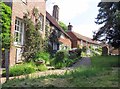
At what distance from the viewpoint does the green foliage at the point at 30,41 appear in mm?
21602

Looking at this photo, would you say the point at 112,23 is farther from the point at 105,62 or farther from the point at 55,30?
the point at 55,30

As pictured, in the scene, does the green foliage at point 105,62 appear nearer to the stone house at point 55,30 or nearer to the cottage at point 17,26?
the cottage at point 17,26

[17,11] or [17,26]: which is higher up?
[17,11]

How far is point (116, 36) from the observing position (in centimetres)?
2352

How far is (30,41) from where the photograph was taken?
22219 mm

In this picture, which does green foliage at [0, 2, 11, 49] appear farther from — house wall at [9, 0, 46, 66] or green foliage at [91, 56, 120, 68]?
green foliage at [91, 56, 120, 68]

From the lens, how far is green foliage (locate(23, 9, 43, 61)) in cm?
2160

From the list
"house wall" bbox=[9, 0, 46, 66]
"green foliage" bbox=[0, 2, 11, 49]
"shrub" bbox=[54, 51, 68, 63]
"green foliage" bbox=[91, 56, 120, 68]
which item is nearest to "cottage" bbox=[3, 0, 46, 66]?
"house wall" bbox=[9, 0, 46, 66]

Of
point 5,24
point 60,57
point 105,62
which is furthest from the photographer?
point 105,62

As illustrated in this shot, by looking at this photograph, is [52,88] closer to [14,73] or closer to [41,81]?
[41,81]

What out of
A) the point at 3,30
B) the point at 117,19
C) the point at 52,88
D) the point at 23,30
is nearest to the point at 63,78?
the point at 52,88

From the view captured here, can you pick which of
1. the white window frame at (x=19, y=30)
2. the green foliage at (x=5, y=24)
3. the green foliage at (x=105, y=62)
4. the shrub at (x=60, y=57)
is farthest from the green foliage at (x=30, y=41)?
the green foliage at (x=105, y=62)

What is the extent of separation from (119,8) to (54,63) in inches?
282

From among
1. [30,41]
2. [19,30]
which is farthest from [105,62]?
[19,30]
